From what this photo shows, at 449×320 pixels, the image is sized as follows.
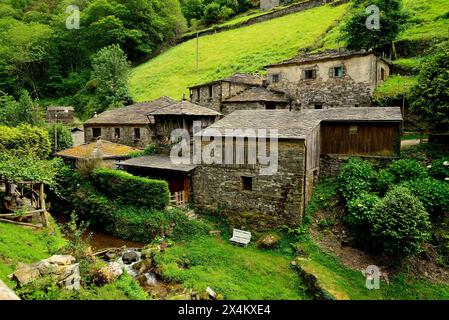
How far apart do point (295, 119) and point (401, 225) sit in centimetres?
808

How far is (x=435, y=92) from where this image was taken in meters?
17.4

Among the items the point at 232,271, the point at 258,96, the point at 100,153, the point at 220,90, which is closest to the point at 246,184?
the point at 232,271

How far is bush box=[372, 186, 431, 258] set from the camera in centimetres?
1297

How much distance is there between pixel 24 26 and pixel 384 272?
70.4 meters

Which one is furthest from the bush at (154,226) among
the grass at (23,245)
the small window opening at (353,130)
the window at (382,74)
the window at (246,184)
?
the window at (382,74)

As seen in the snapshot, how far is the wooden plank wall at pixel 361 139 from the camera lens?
17.5m

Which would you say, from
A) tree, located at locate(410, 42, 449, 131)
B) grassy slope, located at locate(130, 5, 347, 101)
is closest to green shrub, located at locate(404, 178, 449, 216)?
tree, located at locate(410, 42, 449, 131)

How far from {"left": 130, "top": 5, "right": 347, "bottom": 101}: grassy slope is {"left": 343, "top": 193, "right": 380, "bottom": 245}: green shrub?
2840cm

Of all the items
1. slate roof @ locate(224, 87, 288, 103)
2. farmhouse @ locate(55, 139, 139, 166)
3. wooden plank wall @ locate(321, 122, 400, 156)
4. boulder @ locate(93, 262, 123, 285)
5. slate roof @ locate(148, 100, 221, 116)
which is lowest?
boulder @ locate(93, 262, 123, 285)

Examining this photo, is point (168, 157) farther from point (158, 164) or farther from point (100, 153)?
point (100, 153)

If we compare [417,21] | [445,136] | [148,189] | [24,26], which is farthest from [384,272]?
[24,26]

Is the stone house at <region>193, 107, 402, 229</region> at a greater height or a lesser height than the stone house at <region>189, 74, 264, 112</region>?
lesser

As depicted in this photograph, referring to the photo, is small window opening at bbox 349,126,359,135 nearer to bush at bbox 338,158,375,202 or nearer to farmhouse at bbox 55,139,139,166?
bush at bbox 338,158,375,202

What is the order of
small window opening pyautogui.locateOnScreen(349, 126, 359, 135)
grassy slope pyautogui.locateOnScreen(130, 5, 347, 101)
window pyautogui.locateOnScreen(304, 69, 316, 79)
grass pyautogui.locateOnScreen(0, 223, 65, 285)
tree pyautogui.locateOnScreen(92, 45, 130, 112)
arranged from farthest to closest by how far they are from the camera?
1. grassy slope pyautogui.locateOnScreen(130, 5, 347, 101)
2. tree pyautogui.locateOnScreen(92, 45, 130, 112)
3. window pyautogui.locateOnScreen(304, 69, 316, 79)
4. small window opening pyautogui.locateOnScreen(349, 126, 359, 135)
5. grass pyautogui.locateOnScreen(0, 223, 65, 285)
